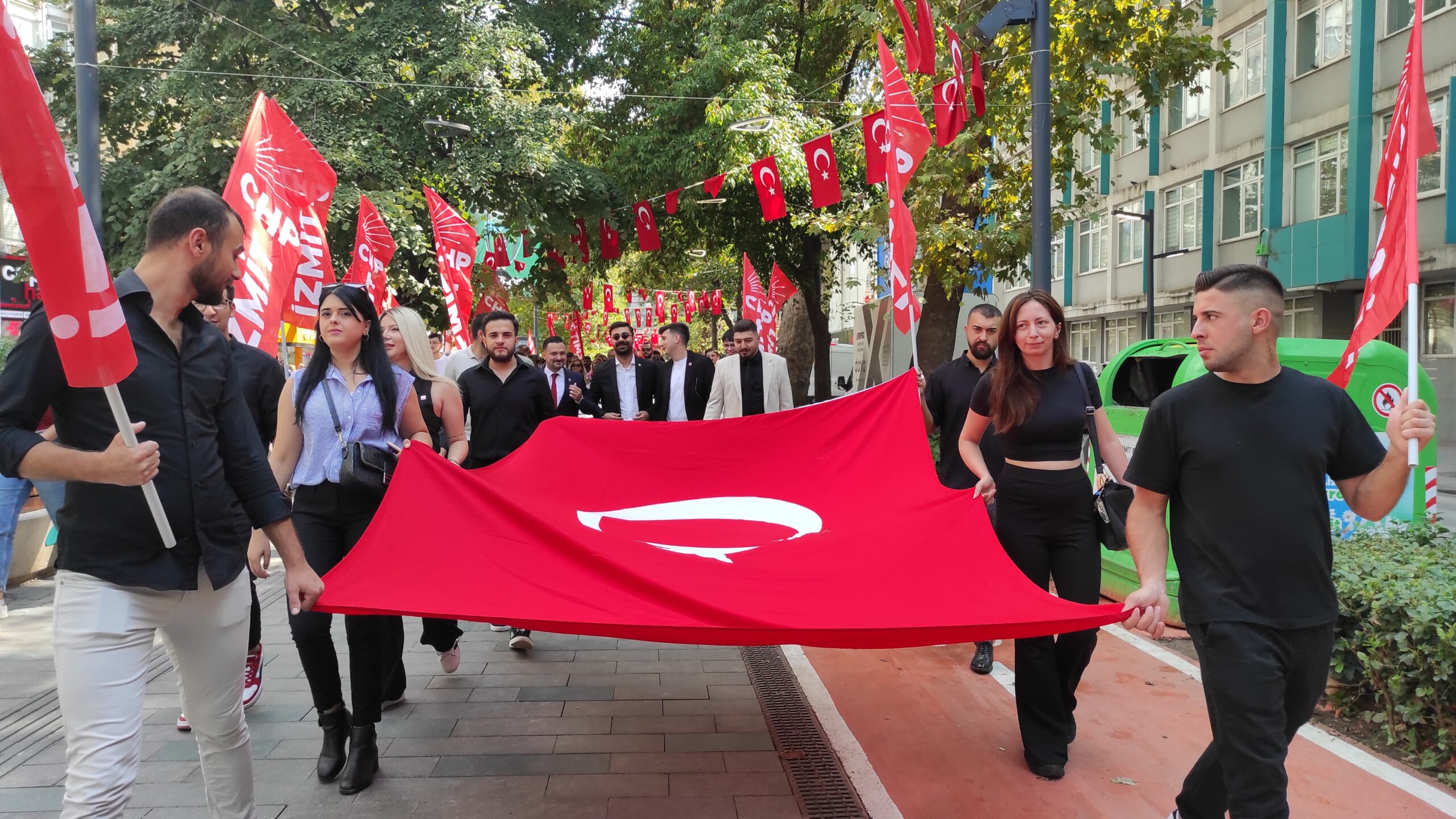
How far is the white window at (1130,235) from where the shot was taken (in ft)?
110

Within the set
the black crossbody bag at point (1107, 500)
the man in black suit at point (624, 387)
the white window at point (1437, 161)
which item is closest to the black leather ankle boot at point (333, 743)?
the black crossbody bag at point (1107, 500)

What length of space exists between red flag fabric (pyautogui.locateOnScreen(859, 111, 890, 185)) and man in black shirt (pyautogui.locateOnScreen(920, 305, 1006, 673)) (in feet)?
19.6

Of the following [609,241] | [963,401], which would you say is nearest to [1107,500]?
[963,401]

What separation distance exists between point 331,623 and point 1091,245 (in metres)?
37.1

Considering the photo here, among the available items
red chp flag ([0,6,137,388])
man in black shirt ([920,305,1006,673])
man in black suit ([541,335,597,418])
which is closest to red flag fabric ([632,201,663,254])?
man in black suit ([541,335,597,418])

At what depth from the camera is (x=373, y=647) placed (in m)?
4.45

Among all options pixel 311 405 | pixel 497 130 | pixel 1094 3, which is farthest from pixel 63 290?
pixel 497 130

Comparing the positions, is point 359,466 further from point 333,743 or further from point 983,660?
point 983,660

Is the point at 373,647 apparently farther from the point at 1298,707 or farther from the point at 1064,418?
the point at 1298,707

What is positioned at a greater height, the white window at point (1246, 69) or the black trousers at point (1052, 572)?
the white window at point (1246, 69)

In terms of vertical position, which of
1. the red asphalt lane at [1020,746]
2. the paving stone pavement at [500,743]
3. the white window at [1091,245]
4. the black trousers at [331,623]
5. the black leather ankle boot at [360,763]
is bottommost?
the red asphalt lane at [1020,746]

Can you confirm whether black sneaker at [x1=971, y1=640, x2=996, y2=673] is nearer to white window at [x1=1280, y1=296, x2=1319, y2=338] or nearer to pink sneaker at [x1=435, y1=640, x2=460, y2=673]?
pink sneaker at [x1=435, y1=640, x2=460, y2=673]

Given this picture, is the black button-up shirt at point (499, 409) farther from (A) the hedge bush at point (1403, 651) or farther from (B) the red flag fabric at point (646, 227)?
(B) the red flag fabric at point (646, 227)

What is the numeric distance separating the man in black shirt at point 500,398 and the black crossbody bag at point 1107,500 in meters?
3.76
